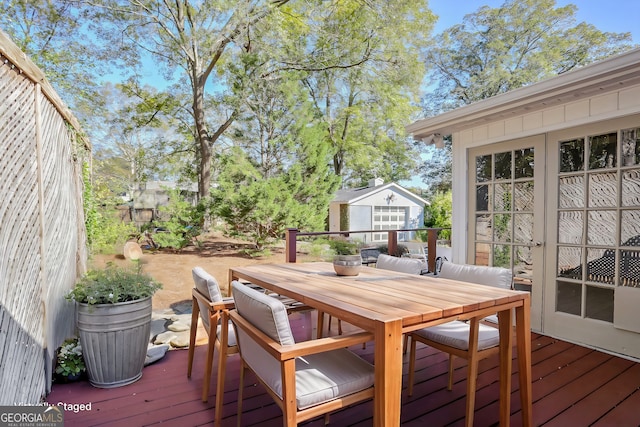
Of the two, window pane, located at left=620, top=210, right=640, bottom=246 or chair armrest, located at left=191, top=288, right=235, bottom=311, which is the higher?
window pane, located at left=620, top=210, right=640, bottom=246

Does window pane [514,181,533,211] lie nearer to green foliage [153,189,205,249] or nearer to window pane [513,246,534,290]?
window pane [513,246,534,290]

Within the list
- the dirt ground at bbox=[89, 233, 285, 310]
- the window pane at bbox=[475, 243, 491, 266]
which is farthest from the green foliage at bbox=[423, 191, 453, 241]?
the window pane at bbox=[475, 243, 491, 266]

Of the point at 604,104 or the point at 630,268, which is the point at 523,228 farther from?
the point at 604,104

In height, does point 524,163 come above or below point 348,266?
above

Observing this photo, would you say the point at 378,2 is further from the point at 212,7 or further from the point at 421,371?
the point at 421,371

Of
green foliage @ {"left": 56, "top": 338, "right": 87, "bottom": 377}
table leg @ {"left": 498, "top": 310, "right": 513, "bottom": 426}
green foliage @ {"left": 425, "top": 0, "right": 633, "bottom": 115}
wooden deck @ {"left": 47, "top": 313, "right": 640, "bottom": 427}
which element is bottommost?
wooden deck @ {"left": 47, "top": 313, "right": 640, "bottom": 427}

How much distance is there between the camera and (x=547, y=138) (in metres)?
3.29

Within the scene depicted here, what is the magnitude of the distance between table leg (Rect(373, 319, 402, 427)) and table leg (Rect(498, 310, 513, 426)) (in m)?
0.75

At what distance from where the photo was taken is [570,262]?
3152 millimetres

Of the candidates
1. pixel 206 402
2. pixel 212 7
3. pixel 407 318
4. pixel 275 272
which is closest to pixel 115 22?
pixel 212 7

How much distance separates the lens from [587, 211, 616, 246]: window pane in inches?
115

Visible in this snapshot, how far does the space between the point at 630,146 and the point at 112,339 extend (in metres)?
4.19

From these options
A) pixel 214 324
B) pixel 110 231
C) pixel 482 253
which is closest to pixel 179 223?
pixel 110 231

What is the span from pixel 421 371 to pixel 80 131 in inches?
152
